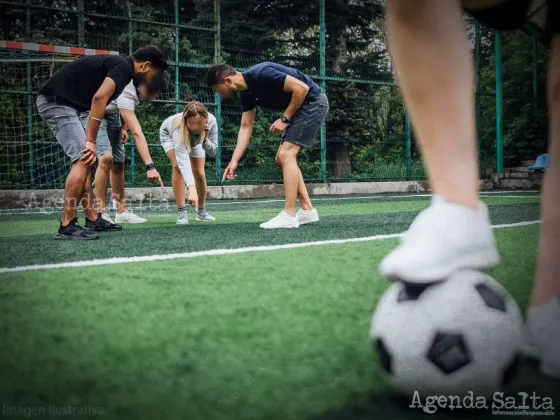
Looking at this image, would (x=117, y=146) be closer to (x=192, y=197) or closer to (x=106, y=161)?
(x=106, y=161)

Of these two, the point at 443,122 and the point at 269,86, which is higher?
the point at 269,86

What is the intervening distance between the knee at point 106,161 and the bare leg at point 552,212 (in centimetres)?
538

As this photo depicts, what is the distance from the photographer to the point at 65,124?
5230 mm

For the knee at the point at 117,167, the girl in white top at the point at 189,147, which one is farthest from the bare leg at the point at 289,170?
the knee at the point at 117,167

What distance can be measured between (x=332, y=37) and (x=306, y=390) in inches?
633

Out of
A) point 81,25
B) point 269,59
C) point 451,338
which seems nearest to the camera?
point 451,338


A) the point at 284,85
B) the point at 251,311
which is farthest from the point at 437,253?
the point at 284,85

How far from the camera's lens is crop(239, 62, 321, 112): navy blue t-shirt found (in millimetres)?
6020

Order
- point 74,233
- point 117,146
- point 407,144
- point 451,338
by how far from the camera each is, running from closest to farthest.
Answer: point 451,338 → point 74,233 → point 117,146 → point 407,144

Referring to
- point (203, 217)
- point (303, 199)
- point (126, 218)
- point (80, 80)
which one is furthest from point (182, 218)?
point (80, 80)

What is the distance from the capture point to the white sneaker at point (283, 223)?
18.3 ft

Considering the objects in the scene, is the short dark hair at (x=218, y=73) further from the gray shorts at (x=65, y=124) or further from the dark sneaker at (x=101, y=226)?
the dark sneaker at (x=101, y=226)

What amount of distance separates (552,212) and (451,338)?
0.56 meters

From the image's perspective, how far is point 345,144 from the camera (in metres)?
14.5
